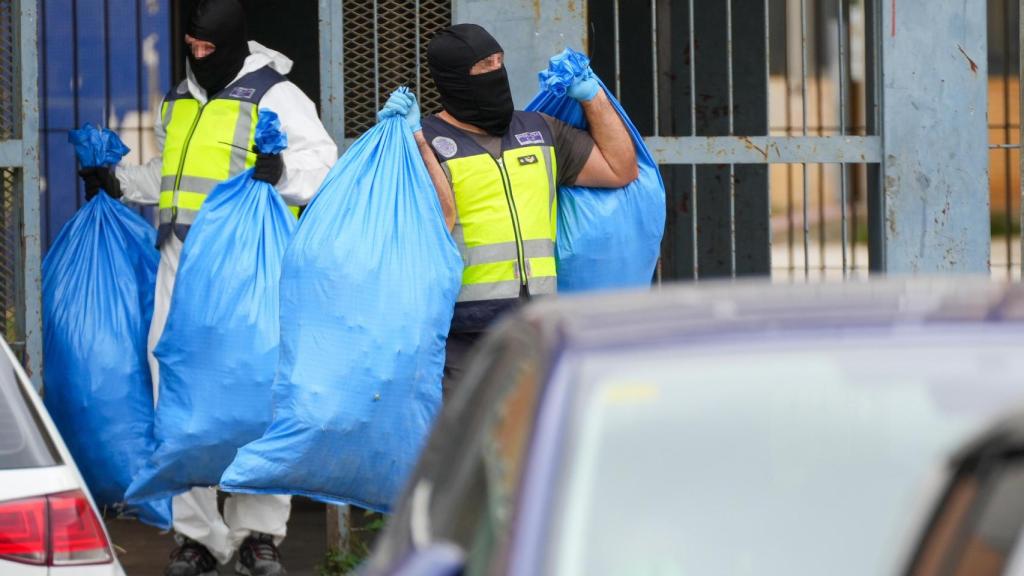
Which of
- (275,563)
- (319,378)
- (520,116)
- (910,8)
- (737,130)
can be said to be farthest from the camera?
(737,130)

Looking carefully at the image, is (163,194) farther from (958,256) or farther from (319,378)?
(958,256)

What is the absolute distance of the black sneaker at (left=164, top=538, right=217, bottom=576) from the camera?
547 centimetres

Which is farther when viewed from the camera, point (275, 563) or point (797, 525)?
point (275, 563)

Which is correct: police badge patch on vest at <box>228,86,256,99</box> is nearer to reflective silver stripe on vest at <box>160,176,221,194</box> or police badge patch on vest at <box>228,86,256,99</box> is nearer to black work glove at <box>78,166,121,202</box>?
reflective silver stripe on vest at <box>160,176,221,194</box>

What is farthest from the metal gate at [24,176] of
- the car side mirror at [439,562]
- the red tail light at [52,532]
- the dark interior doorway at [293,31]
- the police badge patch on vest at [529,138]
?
the car side mirror at [439,562]

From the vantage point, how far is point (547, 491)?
5.94 ft

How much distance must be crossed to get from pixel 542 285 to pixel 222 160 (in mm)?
1325

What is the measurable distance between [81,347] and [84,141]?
0.69 meters

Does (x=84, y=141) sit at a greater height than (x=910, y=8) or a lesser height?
lesser

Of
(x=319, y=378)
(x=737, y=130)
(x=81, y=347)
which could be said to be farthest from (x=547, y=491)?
(x=737, y=130)

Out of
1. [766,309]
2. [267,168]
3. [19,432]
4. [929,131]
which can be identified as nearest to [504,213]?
[267,168]

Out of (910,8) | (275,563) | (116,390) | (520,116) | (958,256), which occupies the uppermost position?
(910,8)

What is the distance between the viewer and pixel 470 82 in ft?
15.8

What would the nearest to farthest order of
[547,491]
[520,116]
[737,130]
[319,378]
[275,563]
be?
[547,491]
[319,378]
[520,116]
[275,563]
[737,130]
